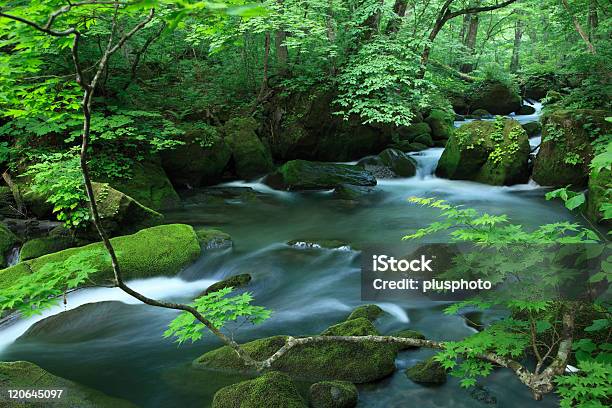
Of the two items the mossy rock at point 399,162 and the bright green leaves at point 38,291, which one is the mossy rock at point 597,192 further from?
the bright green leaves at point 38,291

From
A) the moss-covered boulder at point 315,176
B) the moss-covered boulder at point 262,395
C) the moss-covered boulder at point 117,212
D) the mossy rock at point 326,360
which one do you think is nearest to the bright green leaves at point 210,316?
the moss-covered boulder at point 262,395

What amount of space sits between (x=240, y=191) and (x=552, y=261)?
9.65m

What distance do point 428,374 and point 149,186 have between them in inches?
331

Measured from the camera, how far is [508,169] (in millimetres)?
11430

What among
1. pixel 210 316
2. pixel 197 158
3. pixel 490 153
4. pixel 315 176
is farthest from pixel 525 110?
pixel 210 316

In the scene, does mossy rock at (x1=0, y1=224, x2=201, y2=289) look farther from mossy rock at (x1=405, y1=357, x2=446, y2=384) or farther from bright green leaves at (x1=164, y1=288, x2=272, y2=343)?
mossy rock at (x1=405, y1=357, x2=446, y2=384)

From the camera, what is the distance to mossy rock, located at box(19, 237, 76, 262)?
704 centimetres

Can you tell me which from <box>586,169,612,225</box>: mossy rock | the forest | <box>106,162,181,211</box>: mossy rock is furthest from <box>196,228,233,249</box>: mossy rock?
<box>586,169,612,225</box>: mossy rock

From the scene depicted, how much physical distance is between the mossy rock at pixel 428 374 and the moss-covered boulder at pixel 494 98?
19.2 m

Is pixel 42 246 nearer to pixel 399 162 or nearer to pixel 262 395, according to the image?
pixel 262 395

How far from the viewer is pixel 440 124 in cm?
1653

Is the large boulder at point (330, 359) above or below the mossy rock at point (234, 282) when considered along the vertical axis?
above

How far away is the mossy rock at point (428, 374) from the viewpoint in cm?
407

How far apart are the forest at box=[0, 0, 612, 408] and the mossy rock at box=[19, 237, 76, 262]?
0.03 meters
